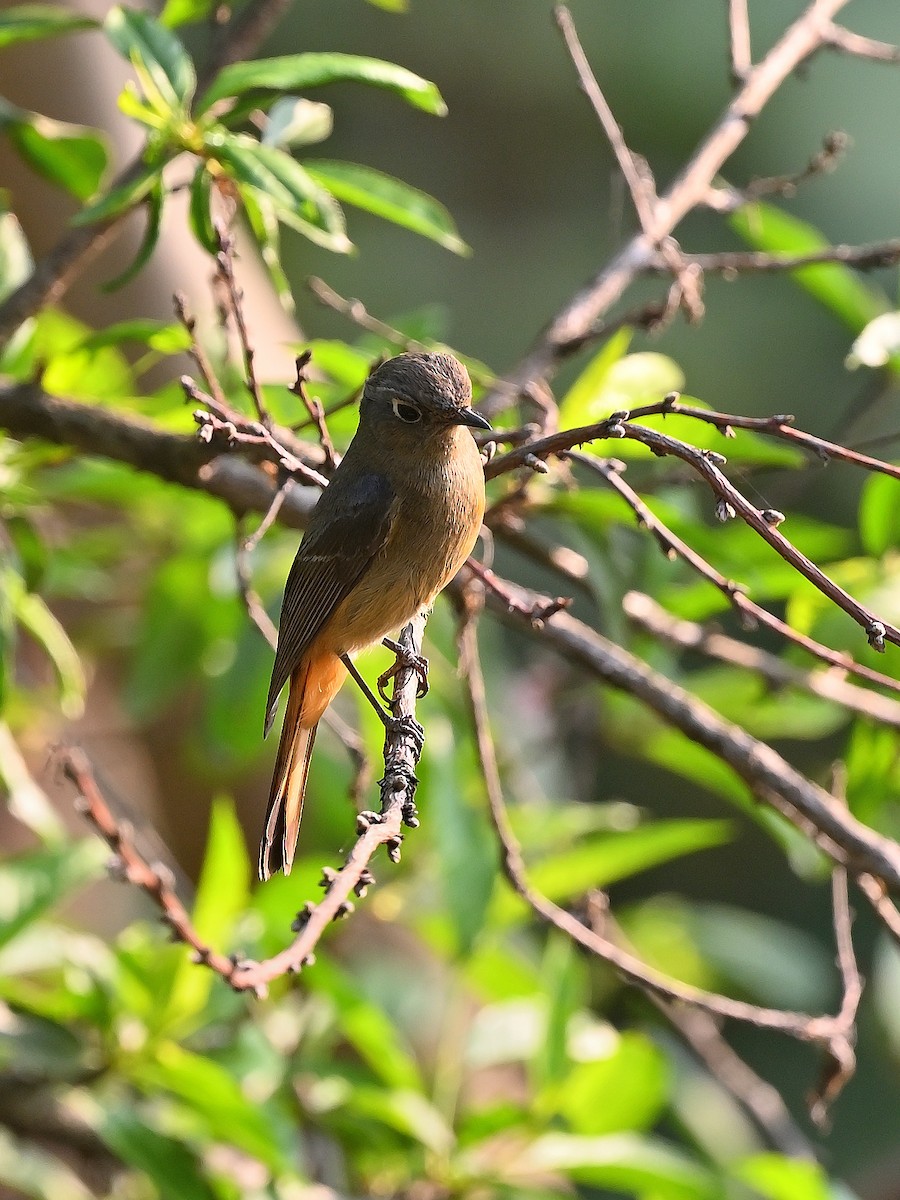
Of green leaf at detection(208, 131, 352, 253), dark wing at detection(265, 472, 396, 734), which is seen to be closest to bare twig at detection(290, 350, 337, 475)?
dark wing at detection(265, 472, 396, 734)

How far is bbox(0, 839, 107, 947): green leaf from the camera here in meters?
2.36

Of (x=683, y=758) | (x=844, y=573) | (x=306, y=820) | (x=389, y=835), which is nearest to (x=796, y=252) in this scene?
(x=844, y=573)

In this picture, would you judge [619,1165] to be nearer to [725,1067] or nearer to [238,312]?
[725,1067]

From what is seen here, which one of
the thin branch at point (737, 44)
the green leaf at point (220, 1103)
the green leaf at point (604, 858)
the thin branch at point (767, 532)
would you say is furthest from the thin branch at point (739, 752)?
the thin branch at point (737, 44)

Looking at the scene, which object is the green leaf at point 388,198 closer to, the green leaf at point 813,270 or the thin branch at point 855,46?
the green leaf at point 813,270

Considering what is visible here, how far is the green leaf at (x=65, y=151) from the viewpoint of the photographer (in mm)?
2451

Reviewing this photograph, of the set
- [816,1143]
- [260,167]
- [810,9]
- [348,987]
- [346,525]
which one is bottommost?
[816,1143]

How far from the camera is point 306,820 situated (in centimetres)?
310

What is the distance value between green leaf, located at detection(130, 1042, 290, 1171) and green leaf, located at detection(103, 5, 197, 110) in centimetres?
154

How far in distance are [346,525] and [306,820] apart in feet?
4.17

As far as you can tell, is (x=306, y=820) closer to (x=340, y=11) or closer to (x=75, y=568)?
(x=75, y=568)

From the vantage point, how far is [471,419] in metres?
1.96

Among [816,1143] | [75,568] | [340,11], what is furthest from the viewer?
[340,11]

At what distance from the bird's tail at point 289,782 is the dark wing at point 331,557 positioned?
0.23 ft
